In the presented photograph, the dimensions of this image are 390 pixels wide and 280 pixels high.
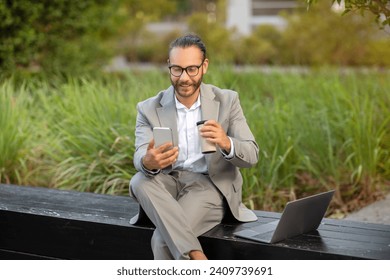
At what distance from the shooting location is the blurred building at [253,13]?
30.7m

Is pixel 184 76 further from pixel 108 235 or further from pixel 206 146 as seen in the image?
pixel 108 235

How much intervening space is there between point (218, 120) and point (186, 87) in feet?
0.81

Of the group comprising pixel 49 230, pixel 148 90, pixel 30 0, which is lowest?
pixel 49 230

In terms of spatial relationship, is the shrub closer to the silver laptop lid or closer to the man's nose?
the man's nose

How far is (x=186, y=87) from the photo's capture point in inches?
145

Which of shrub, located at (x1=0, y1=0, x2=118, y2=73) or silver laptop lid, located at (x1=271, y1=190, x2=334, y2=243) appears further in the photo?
shrub, located at (x1=0, y1=0, x2=118, y2=73)

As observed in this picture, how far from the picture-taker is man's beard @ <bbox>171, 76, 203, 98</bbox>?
3688mm

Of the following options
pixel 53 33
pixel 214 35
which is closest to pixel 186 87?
pixel 53 33

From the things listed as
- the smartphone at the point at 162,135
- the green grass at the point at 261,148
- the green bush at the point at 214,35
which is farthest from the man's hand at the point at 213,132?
the green bush at the point at 214,35

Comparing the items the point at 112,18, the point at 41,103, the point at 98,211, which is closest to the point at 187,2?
the point at 112,18

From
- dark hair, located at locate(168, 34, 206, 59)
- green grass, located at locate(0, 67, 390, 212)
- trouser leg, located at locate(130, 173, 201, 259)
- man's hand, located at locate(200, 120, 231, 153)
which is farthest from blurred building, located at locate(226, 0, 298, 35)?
man's hand, located at locate(200, 120, 231, 153)
